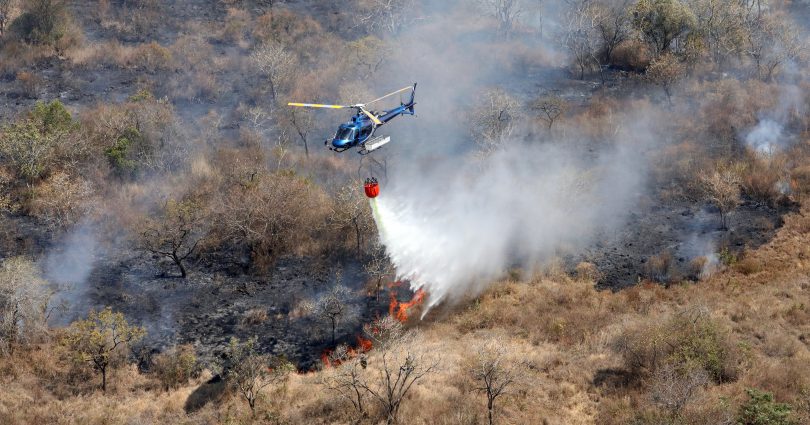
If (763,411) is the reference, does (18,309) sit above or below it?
below

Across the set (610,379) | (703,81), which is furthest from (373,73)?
(610,379)

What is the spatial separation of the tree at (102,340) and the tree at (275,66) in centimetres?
3878

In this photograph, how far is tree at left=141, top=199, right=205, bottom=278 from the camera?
48.2m

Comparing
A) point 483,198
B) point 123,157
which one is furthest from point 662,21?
point 123,157

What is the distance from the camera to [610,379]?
3734 cm

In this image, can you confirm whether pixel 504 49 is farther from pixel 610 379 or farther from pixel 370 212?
pixel 610 379

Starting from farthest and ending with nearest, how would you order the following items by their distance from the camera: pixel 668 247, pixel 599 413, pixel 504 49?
pixel 504 49
pixel 668 247
pixel 599 413

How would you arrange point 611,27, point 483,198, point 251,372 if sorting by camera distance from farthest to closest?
point 611,27
point 483,198
point 251,372

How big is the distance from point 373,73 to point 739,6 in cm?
4574

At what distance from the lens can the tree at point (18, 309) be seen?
3991 cm

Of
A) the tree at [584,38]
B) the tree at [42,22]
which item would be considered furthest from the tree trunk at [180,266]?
the tree at [584,38]

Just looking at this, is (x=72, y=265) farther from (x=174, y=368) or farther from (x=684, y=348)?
(x=684, y=348)

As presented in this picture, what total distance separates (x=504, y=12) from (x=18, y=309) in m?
71.5

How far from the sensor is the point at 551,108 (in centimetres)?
6769
